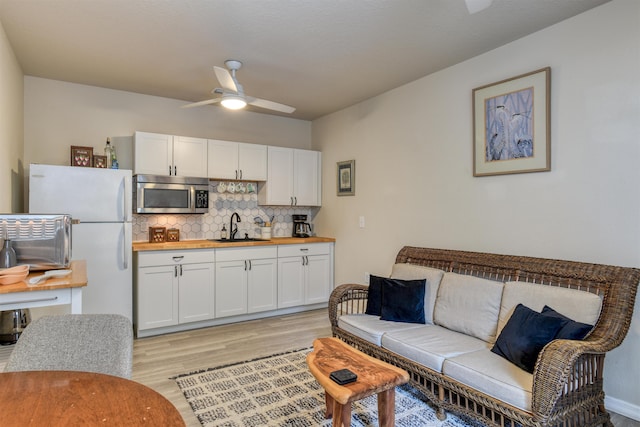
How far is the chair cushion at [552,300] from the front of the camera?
2102 millimetres

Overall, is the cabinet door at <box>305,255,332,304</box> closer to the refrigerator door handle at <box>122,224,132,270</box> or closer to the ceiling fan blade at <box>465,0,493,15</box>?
the refrigerator door handle at <box>122,224,132,270</box>

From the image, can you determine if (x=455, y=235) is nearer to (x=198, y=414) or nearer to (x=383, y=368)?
(x=383, y=368)

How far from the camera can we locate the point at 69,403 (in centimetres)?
97

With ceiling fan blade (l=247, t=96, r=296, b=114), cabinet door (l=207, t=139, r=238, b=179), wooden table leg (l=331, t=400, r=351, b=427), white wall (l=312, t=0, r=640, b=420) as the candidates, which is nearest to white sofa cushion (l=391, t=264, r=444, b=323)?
white wall (l=312, t=0, r=640, b=420)

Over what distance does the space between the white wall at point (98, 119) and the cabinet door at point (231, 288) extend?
Answer: 166cm

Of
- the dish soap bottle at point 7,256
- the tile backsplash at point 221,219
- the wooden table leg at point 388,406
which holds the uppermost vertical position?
the tile backsplash at point 221,219

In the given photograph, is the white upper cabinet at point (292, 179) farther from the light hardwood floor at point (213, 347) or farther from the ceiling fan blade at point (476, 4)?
the ceiling fan blade at point (476, 4)

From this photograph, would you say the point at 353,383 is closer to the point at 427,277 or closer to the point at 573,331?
the point at 573,331

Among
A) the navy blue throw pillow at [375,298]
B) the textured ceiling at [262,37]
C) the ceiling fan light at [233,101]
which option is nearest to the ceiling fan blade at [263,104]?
the ceiling fan light at [233,101]

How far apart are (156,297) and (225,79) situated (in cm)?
230

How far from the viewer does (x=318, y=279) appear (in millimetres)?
4805

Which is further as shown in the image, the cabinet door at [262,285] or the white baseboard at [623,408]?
the cabinet door at [262,285]

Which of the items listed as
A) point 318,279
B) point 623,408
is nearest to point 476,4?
point 623,408

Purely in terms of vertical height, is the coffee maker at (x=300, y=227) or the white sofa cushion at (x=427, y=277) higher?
the coffee maker at (x=300, y=227)
